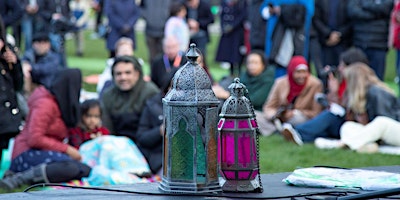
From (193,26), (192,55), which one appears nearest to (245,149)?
(192,55)

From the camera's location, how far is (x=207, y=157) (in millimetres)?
3385

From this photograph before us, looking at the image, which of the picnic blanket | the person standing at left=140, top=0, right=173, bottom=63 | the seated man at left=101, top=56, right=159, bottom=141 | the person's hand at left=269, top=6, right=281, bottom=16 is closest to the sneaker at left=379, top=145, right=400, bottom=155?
the seated man at left=101, top=56, right=159, bottom=141

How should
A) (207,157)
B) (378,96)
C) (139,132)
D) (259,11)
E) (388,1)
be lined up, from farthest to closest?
(259,11), (388,1), (378,96), (139,132), (207,157)

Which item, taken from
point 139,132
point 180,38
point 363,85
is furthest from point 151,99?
point 180,38

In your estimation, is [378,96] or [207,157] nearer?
[207,157]

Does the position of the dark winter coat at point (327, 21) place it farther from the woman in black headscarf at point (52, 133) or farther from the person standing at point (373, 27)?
the woman in black headscarf at point (52, 133)

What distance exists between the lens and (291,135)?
9734 millimetres

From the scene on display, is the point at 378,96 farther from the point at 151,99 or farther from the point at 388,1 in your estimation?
the point at 388,1

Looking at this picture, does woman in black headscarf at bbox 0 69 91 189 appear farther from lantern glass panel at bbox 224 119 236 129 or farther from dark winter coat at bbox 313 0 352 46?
dark winter coat at bbox 313 0 352 46

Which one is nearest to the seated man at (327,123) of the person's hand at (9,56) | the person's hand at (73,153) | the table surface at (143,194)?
the person's hand at (73,153)

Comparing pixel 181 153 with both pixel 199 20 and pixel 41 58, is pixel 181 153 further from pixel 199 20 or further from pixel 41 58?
pixel 199 20

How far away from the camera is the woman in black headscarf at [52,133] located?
7.39m

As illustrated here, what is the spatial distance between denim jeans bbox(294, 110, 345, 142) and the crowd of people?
1 cm

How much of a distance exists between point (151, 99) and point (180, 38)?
4.74 m
